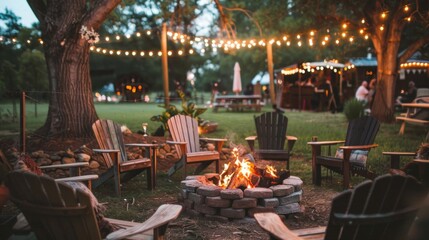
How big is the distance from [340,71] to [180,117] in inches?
622

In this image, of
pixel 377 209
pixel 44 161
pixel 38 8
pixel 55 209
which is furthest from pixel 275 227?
pixel 38 8

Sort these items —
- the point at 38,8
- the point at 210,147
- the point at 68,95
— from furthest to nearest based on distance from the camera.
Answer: the point at 210,147
the point at 38,8
the point at 68,95

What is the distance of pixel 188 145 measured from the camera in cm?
599

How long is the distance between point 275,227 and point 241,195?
1.60m

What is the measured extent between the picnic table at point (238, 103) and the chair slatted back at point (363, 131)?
12387 millimetres

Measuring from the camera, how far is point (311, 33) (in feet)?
43.6

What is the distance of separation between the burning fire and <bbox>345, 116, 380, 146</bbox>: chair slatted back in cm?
154

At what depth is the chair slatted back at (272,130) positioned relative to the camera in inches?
249

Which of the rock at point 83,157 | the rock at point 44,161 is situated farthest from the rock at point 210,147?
the rock at point 44,161

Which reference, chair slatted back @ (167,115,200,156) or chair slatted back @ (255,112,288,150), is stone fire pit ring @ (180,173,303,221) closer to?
chair slatted back @ (167,115,200,156)

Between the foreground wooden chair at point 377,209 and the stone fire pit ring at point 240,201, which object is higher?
the foreground wooden chair at point 377,209

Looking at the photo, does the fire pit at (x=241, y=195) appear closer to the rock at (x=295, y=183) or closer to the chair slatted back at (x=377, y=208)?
the rock at (x=295, y=183)

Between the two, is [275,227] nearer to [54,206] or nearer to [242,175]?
[54,206]

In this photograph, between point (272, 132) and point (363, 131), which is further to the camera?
point (272, 132)
